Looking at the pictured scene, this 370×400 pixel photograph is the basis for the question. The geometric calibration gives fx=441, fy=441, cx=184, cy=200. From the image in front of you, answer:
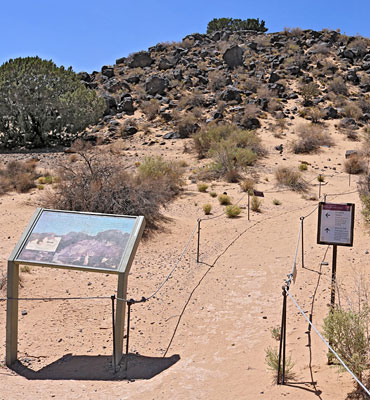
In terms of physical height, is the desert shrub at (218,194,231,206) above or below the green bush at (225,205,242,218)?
above

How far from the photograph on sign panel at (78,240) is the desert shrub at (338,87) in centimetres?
3579

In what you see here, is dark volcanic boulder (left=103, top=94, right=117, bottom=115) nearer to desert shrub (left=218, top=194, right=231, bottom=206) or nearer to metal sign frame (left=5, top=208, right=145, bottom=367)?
desert shrub (left=218, top=194, right=231, bottom=206)

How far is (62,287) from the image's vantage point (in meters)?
8.48

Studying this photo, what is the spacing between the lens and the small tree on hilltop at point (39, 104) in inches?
1086

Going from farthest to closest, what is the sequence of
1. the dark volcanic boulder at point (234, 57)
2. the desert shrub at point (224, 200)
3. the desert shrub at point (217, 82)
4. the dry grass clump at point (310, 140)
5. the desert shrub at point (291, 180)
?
the dark volcanic boulder at point (234, 57) < the desert shrub at point (217, 82) < the dry grass clump at point (310, 140) < the desert shrub at point (291, 180) < the desert shrub at point (224, 200)

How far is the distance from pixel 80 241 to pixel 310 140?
2176 centimetres

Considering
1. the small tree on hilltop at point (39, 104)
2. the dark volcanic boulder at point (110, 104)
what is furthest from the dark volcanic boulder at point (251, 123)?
the dark volcanic boulder at point (110, 104)

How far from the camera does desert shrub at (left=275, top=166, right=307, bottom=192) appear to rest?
1784 cm

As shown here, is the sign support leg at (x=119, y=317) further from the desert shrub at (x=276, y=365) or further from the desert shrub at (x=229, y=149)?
the desert shrub at (x=229, y=149)

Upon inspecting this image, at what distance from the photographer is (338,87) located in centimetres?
3781

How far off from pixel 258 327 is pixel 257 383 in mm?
1881

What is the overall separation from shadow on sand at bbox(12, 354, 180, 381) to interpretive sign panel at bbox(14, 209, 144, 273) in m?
1.33

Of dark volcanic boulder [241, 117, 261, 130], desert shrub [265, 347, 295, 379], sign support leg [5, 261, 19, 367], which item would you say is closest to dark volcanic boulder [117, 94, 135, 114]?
dark volcanic boulder [241, 117, 261, 130]

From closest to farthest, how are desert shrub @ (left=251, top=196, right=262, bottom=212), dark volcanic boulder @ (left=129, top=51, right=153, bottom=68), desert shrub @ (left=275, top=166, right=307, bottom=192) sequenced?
desert shrub @ (left=251, top=196, right=262, bottom=212)
desert shrub @ (left=275, top=166, right=307, bottom=192)
dark volcanic boulder @ (left=129, top=51, right=153, bottom=68)
